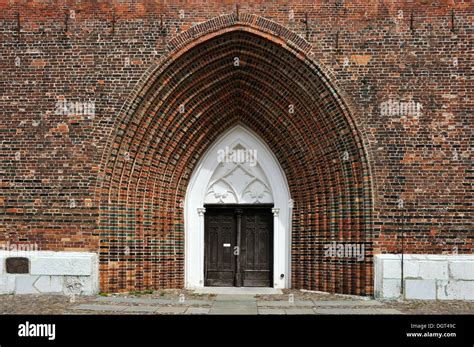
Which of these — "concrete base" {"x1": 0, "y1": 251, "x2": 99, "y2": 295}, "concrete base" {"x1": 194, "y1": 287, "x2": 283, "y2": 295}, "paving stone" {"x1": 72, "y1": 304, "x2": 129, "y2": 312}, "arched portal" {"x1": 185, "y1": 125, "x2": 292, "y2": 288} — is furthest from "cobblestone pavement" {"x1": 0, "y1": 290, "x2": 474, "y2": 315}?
"arched portal" {"x1": 185, "y1": 125, "x2": 292, "y2": 288}

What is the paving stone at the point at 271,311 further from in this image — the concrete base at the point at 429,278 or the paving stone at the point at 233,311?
the concrete base at the point at 429,278

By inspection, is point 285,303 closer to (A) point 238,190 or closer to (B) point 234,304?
(B) point 234,304

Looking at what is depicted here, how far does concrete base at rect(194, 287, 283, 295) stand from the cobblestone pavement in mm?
610

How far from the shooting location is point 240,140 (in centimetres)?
1285

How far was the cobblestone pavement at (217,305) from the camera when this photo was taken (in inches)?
369

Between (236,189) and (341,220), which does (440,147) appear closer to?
(341,220)

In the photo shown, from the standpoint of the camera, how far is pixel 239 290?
1223 centimetres

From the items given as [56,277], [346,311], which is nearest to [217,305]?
[346,311]

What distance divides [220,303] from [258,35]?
5.26 metres

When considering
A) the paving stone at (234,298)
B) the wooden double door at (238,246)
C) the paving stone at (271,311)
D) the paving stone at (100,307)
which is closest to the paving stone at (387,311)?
the paving stone at (271,311)

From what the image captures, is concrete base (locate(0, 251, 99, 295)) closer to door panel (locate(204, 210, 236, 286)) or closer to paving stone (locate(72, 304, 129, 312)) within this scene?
paving stone (locate(72, 304, 129, 312))

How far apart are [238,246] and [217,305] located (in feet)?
8.89

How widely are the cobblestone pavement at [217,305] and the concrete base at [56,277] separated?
176 mm

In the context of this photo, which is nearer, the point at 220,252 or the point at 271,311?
the point at 271,311
